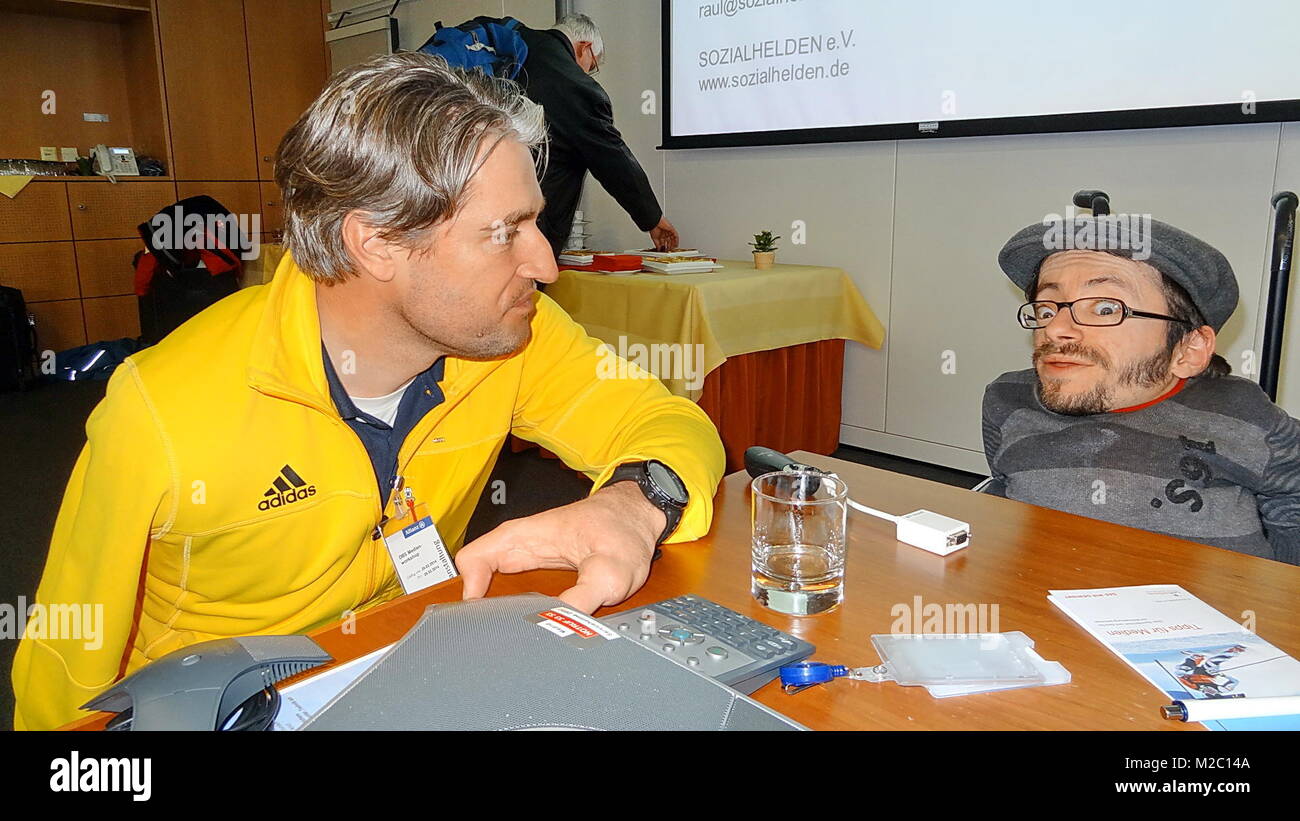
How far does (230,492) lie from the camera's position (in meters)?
0.98

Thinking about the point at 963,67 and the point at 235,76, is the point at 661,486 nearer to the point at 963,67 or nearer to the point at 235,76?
the point at 963,67

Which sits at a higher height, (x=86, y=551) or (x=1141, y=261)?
(x=1141, y=261)

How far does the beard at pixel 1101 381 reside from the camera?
140 cm

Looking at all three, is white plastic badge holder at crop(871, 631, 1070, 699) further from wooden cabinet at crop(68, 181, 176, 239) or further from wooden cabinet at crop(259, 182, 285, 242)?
wooden cabinet at crop(259, 182, 285, 242)

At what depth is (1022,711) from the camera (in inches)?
26.9

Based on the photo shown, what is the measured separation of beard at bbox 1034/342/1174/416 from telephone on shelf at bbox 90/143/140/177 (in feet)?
20.3

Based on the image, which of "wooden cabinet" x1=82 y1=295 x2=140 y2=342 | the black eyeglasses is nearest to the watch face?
the black eyeglasses

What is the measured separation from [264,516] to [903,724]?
2.40ft

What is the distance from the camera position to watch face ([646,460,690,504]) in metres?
1.04

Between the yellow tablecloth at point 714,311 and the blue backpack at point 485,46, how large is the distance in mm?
828

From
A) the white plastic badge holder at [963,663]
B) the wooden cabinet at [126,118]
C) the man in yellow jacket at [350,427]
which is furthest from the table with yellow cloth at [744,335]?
the wooden cabinet at [126,118]

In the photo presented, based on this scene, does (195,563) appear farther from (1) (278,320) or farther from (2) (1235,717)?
(2) (1235,717)

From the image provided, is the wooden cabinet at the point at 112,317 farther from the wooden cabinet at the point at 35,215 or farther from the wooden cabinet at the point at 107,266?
the wooden cabinet at the point at 35,215
